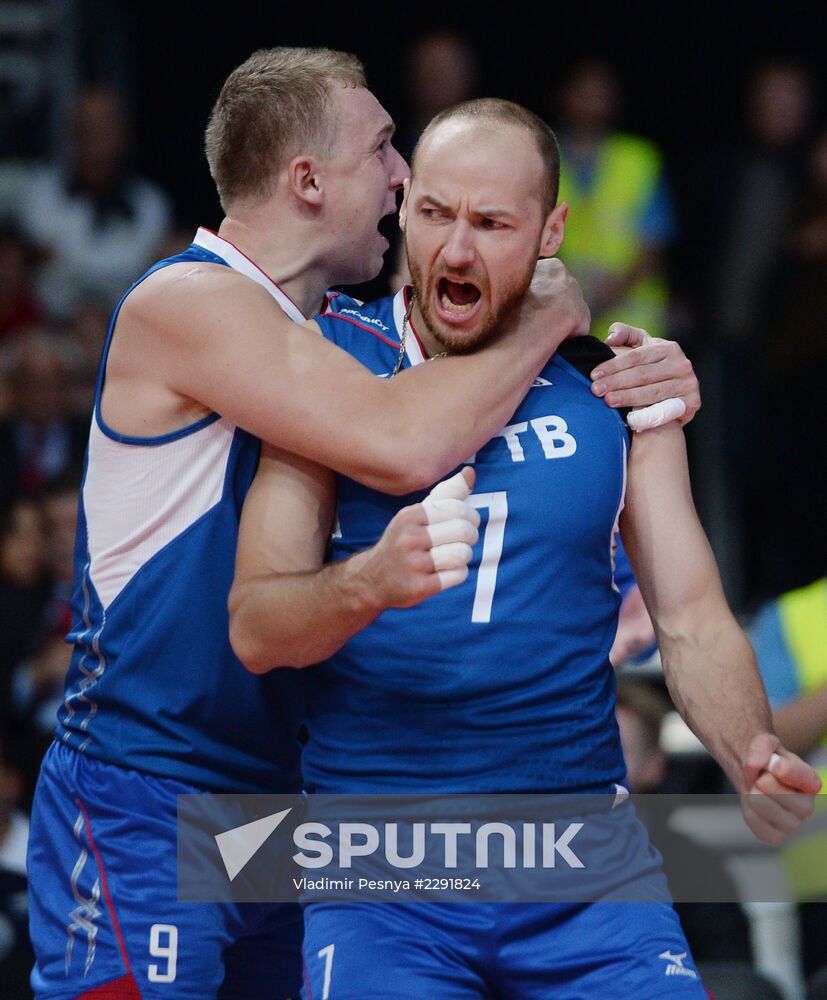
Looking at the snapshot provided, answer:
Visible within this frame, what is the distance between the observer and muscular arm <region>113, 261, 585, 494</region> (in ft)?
10.6

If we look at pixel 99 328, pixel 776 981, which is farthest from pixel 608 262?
pixel 776 981

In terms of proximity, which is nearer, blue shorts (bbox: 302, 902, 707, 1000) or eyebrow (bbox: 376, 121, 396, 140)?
blue shorts (bbox: 302, 902, 707, 1000)

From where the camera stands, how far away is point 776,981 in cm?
500

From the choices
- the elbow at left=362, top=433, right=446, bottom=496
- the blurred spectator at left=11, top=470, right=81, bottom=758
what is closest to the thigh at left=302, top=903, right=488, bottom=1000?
the elbow at left=362, top=433, right=446, bottom=496

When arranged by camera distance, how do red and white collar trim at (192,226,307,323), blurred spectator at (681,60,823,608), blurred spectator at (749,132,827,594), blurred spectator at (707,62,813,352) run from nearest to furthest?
red and white collar trim at (192,226,307,323)
blurred spectator at (749,132,827,594)
blurred spectator at (681,60,823,608)
blurred spectator at (707,62,813,352)

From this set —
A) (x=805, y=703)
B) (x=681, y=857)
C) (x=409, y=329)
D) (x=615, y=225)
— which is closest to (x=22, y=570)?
(x=615, y=225)

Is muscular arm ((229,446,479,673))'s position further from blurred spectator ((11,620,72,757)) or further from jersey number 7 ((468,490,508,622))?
blurred spectator ((11,620,72,757))

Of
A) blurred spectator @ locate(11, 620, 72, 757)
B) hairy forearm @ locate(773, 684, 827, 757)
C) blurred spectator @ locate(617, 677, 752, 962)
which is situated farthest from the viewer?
blurred spectator @ locate(11, 620, 72, 757)

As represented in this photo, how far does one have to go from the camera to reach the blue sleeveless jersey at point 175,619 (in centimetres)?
350

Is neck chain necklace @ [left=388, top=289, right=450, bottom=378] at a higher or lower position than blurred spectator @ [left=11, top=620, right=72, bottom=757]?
higher

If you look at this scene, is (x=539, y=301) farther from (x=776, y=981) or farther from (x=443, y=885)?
(x=776, y=981)

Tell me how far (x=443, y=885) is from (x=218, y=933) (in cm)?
58

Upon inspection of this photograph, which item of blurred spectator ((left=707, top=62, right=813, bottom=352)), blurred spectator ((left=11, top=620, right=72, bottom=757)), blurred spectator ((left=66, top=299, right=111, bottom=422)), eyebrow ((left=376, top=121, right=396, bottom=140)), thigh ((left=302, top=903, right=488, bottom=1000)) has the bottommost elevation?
thigh ((left=302, top=903, right=488, bottom=1000))

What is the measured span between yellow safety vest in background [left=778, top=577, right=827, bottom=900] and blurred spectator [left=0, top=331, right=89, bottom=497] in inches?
165
